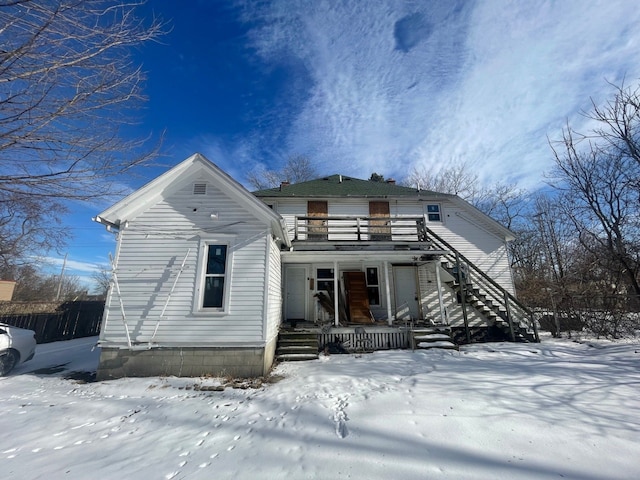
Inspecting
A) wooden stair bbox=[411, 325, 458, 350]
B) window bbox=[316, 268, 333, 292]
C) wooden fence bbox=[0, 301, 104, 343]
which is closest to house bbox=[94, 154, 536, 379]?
wooden stair bbox=[411, 325, 458, 350]

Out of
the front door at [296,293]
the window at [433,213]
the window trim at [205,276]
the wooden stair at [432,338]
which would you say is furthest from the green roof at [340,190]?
the wooden stair at [432,338]

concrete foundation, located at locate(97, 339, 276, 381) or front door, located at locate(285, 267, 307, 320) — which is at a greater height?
front door, located at locate(285, 267, 307, 320)

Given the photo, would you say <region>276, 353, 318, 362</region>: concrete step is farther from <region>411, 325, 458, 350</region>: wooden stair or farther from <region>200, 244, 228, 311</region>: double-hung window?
<region>411, 325, 458, 350</region>: wooden stair

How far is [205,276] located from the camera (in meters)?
7.26

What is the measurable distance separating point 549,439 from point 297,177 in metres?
26.6

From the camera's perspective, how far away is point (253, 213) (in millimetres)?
7645

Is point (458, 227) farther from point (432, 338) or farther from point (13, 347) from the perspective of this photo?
point (13, 347)

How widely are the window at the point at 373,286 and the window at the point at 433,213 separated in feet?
13.8

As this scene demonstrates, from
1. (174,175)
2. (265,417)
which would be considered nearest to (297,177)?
(174,175)

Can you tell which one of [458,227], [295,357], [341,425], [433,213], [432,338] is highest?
[433,213]

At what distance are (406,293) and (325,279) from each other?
381 cm

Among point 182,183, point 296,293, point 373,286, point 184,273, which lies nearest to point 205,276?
point 184,273

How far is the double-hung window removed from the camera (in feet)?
23.5

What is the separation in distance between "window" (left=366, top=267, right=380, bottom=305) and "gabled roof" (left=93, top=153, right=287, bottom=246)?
6.07 meters
